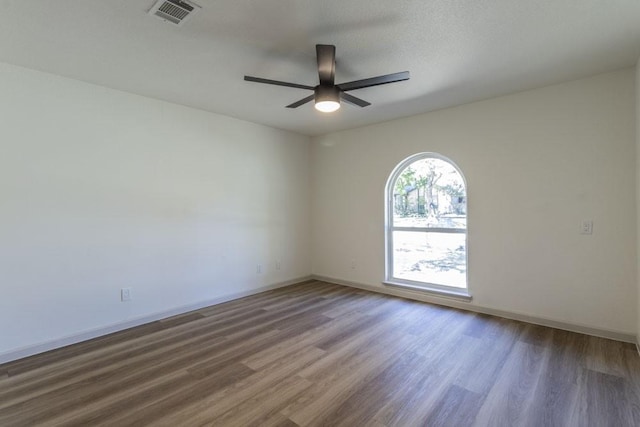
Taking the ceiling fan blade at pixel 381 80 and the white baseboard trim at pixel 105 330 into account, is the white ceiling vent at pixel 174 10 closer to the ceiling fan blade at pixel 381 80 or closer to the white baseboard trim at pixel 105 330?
the ceiling fan blade at pixel 381 80

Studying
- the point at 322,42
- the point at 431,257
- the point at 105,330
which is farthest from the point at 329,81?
the point at 105,330

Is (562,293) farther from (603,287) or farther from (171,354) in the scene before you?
(171,354)

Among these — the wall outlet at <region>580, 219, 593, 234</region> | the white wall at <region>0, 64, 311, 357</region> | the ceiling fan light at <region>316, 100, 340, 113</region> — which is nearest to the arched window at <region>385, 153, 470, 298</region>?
the wall outlet at <region>580, 219, 593, 234</region>

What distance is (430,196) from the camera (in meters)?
4.23

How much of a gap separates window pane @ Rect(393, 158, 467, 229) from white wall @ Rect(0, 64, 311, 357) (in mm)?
2083

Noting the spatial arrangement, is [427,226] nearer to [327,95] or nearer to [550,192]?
[550,192]

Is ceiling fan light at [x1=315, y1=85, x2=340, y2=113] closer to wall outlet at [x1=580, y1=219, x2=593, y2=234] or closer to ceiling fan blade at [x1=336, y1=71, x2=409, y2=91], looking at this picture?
ceiling fan blade at [x1=336, y1=71, x2=409, y2=91]

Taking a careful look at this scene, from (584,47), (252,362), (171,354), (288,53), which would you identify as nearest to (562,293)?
(584,47)

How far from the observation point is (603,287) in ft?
9.65

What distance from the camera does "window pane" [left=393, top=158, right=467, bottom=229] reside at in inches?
157

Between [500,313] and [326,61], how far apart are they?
3.32m

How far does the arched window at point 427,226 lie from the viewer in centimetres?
397

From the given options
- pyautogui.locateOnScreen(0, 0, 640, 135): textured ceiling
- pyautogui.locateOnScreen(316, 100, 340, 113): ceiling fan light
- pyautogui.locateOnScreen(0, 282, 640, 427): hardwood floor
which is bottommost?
pyautogui.locateOnScreen(0, 282, 640, 427): hardwood floor

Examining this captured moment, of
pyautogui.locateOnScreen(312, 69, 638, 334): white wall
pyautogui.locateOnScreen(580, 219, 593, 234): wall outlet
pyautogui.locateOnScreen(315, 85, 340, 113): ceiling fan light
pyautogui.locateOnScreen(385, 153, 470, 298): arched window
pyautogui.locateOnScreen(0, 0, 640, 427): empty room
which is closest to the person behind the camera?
pyautogui.locateOnScreen(0, 0, 640, 427): empty room
